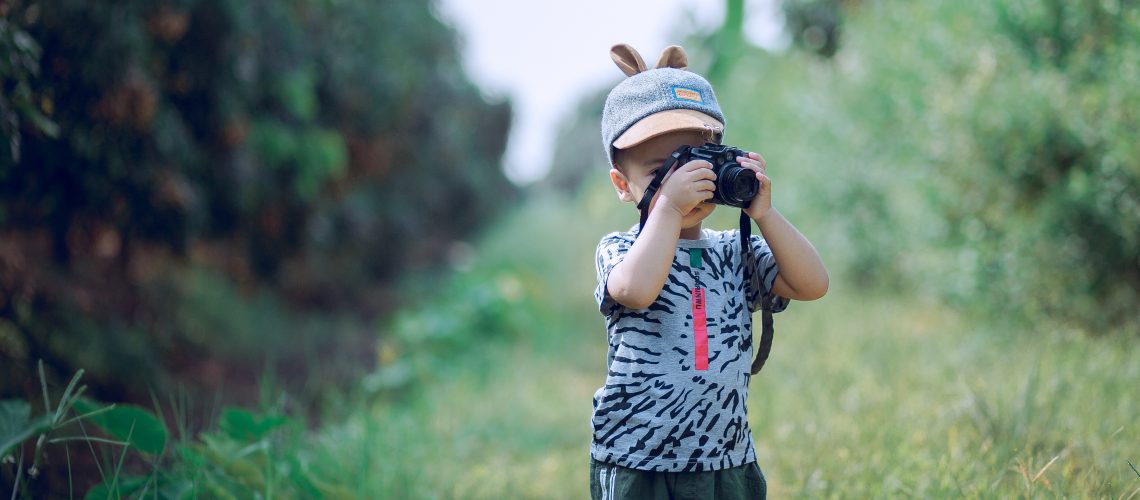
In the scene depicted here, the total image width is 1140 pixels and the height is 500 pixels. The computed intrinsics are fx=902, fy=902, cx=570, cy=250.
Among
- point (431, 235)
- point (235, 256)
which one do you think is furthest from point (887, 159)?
point (431, 235)

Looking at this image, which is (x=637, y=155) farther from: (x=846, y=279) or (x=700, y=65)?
(x=700, y=65)

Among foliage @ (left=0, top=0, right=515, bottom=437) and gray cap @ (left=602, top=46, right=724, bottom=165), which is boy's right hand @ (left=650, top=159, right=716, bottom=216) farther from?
foliage @ (left=0, top=0, right=515, bottom=437)

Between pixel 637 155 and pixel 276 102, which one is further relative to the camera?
pixel 276 102

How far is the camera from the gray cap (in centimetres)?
208

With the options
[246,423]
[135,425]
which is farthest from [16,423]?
[246,423]

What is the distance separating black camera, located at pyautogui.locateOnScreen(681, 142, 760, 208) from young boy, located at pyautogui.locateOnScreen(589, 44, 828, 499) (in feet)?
0.06

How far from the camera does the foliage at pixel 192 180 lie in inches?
168

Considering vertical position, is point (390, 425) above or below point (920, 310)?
below

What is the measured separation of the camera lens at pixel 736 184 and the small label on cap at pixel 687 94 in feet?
0.69

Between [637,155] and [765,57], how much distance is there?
1060 centimetres

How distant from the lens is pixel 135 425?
8.90ft

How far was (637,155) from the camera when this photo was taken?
2.17 m

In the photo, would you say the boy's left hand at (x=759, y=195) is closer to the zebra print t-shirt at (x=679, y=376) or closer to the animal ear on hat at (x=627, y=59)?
the zebra print t-shirt at (x=679, y=376)

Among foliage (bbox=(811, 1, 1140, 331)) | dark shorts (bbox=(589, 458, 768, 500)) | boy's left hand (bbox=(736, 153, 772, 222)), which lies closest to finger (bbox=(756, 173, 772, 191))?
boy's left hand (bbox=(736, 153, 772, 222))
